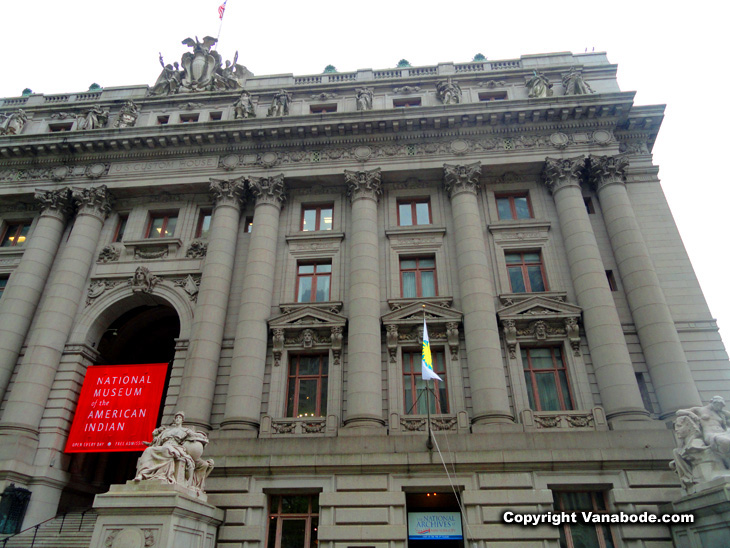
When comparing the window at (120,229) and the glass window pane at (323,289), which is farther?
the window at (120,229)

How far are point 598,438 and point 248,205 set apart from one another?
22.0 metres

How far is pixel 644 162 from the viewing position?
28.8 m

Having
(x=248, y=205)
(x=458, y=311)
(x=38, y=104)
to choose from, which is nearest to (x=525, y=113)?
(x=458, y=311)

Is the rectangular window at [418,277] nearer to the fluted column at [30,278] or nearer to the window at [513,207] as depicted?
the window at [513,207]

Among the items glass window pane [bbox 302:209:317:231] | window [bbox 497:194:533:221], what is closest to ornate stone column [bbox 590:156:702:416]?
window [bbox 497:194:533:221]

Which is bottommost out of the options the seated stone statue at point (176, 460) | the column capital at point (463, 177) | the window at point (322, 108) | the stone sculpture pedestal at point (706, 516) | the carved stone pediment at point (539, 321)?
the stone sculpture pedestal at point (706, 516)

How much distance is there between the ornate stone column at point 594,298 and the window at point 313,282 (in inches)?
501

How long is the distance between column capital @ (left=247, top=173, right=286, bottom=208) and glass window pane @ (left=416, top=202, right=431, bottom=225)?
315 inches

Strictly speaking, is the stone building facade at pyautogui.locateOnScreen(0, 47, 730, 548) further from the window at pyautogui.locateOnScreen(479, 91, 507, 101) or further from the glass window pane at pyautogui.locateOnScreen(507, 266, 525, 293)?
the window at pyautogui.locateOnScreen(479, 91, 507, 101)

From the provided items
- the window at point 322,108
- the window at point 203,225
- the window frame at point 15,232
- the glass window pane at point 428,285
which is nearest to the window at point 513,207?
the glass window pane at point 428,285

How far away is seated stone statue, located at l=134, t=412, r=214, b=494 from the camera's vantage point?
16.6 m

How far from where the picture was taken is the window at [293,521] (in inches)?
769

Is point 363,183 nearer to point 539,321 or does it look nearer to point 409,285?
point 409,285

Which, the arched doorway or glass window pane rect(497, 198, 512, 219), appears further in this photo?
glass window pane rect(497, 198, 512, 219)
